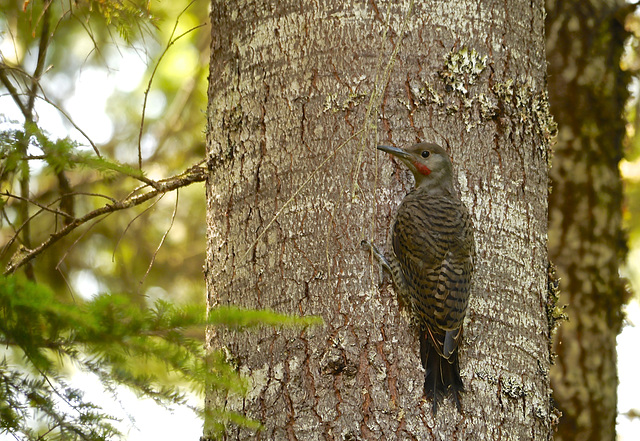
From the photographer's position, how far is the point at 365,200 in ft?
8.22

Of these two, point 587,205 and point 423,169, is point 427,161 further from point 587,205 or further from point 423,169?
point 587,205

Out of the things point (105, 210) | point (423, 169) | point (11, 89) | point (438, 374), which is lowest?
point (438, 374)

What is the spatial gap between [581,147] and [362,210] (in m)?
3.03

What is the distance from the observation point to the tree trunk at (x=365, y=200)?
91.5 inches

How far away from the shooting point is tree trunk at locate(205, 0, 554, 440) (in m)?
2.32

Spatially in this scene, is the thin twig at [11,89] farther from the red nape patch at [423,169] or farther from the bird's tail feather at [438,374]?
the bird's tail feather at [438,374]

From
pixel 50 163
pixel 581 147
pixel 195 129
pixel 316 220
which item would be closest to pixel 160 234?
pixel 195 129

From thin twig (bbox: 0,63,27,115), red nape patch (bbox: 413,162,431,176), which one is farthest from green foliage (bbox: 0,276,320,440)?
thin twig (bbox: 0,63,27,115)

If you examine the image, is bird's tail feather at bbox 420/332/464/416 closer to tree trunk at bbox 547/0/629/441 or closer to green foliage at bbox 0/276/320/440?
green foliage at bbox 0/276/320/440

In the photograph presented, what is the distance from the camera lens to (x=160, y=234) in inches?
233

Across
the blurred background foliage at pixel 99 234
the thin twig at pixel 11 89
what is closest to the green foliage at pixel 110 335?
the blurred background foliage at pixel 99 234

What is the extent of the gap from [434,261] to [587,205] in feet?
7.84

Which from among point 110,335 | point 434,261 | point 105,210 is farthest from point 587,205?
point 110,335

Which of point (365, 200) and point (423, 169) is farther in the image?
point (423, 169)
